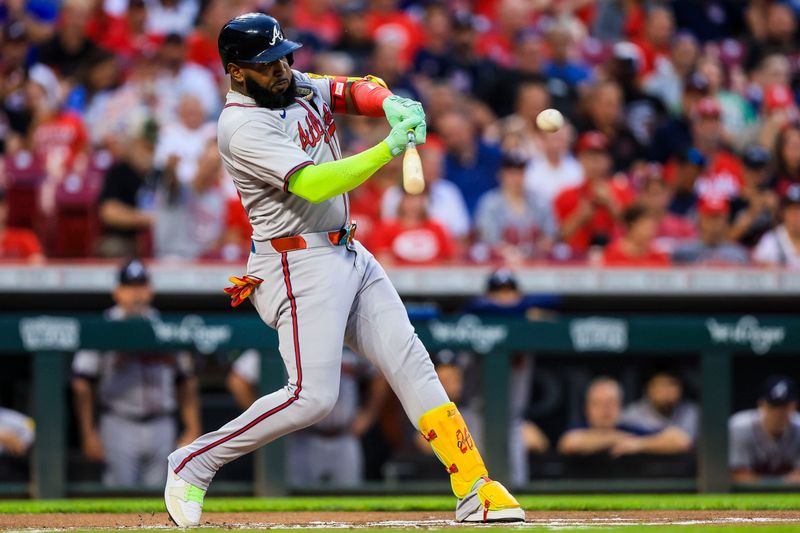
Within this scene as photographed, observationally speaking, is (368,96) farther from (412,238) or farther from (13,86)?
(13,86)

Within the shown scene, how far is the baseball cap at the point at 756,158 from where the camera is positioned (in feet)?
30.2

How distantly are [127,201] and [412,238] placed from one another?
6.07ft

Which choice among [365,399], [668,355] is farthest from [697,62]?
[365,399]

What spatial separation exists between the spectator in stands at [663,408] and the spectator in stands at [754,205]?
73.3 inches

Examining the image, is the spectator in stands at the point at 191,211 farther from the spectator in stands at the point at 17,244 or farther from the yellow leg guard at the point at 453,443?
the yellow leg guard at the point at 453,443

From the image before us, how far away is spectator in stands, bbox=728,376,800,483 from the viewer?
679 centimetres

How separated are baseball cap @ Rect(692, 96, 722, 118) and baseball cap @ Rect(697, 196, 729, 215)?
1437 mm

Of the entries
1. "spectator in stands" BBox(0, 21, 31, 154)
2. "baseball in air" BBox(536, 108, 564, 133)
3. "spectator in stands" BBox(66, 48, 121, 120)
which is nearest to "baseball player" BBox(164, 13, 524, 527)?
"baseball in air" BBox(536, 108, 564, 133)

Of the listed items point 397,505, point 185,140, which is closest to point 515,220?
point 185,140

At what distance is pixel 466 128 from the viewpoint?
8977 mm

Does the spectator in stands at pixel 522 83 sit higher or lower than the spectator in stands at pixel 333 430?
higher

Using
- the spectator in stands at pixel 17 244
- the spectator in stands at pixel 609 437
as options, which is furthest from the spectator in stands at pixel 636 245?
the spectator in stands at pixel 17 244

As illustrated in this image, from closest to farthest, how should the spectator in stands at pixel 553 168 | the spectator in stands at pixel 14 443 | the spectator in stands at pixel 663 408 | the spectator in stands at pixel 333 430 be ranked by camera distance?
the spectator in stands at pixel 14 443 < the spectator in stands at pixel 333 430 < the spectator in stands at pixel 663 408 < the spectator in stands at pixel 553 168

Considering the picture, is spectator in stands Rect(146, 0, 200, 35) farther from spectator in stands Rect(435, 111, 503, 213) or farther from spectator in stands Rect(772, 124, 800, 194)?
spectator in stands Rect(772, 124, 800, 194)
